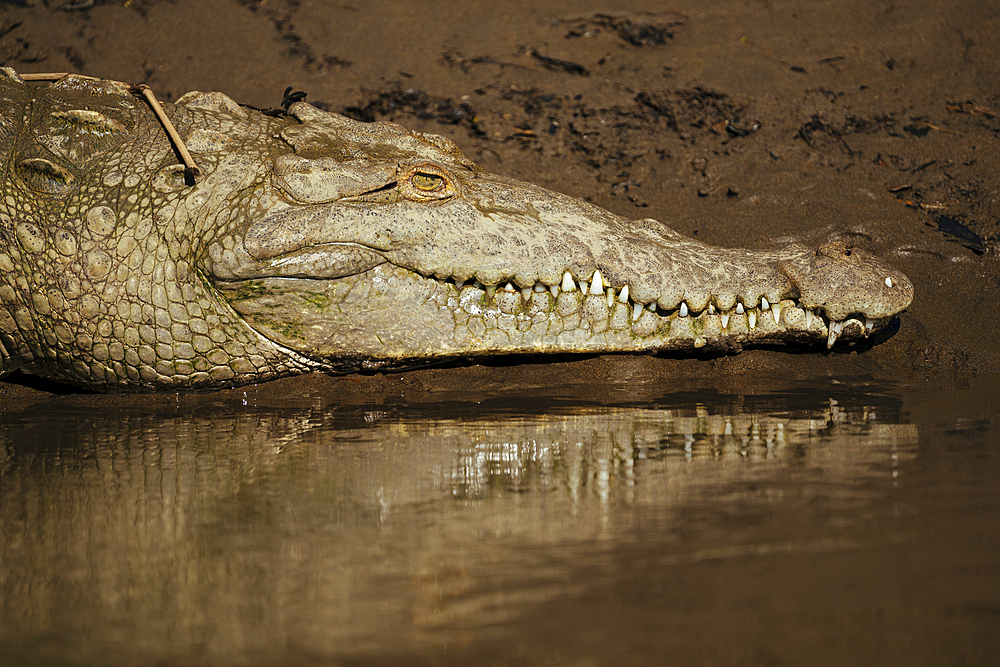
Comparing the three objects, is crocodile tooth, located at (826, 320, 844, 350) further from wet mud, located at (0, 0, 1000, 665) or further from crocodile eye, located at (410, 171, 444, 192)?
crocodile eye, located at (410, 171, 444, 192)

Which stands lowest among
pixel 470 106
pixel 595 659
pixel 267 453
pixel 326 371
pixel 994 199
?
pixel 595 659

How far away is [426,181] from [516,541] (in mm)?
2039

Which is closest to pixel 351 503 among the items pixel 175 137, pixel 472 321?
pixel 472 321

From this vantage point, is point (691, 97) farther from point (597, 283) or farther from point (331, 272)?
point (331, 272)

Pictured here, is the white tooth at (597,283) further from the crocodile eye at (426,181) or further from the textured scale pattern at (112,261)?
the textured scale pattern at (112,261)

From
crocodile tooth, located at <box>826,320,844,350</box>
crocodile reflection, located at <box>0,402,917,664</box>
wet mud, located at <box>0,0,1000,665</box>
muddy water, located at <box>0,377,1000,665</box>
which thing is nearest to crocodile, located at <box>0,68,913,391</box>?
crocodile tooth, located at <box>826,320,844,350</box>

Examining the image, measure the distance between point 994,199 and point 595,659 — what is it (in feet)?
15.4

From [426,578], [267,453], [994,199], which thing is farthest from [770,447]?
[994,199]

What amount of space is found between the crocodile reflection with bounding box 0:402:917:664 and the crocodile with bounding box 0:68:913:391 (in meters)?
0.38

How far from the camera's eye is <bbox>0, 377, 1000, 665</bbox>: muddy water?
1.40 m

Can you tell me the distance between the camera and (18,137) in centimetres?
361

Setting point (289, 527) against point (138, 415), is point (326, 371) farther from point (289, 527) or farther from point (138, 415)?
point (289, 527)

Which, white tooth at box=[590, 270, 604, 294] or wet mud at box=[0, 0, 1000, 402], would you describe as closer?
white tooth at box=[590, 270, 604, 294]

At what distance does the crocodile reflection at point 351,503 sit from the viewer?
5.08 feet
